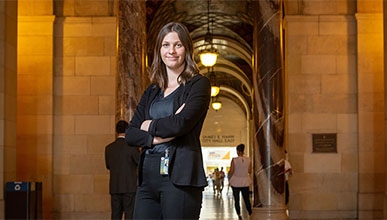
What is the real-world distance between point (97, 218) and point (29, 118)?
254 cm

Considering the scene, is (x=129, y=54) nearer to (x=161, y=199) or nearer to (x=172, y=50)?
(x=172, y=50)

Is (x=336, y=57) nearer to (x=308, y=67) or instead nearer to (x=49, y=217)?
(x=308, y=67)

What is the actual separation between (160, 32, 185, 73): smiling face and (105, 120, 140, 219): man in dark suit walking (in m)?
6.52

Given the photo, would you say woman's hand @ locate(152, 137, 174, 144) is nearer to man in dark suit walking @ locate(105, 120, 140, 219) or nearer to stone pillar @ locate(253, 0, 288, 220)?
man in dark suit walking @ locate(105, 120, 140, 219)

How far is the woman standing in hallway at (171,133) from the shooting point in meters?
3.63

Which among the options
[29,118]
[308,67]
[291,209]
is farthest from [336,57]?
[29,118]

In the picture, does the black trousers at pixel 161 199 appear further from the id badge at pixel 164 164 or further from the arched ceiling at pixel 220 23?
the arched ceiling at pixel 220 23

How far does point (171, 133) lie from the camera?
3.67 meters

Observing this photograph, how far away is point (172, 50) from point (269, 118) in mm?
8952

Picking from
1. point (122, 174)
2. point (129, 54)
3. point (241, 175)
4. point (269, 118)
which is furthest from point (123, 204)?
point (241, 175)

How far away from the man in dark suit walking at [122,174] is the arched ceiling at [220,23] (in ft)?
43.3

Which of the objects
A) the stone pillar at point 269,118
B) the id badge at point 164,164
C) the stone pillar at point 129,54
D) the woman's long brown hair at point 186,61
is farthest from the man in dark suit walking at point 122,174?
the id badge at point 164,164

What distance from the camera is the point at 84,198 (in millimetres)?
14938

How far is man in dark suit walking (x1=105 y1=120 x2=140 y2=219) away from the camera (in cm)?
1038
